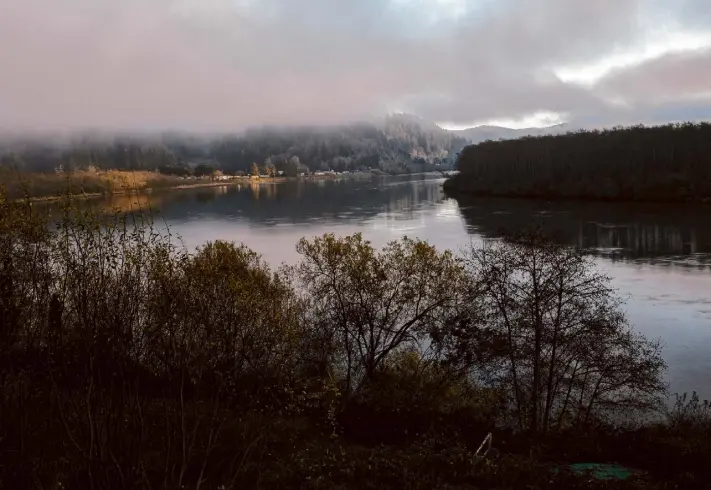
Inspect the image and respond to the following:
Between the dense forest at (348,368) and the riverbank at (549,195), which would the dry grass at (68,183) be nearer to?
the dense forest at (348,368)

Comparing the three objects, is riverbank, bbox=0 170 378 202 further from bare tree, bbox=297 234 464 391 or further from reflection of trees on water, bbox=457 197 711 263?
reflection of trees on water, bbox=457 197 711 263

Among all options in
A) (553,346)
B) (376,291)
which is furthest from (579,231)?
(553,346)

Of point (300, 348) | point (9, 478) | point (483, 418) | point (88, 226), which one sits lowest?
point (483, 418)

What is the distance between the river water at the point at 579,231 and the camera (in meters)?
24.4

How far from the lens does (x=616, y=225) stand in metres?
53.3

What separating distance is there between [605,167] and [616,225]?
1367 inches

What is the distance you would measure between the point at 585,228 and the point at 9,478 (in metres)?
52.5

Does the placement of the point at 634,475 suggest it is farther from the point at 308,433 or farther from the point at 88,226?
the point at 88,226

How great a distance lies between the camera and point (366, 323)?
2080 cm

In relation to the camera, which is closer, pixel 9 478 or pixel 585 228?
pixel 9 478

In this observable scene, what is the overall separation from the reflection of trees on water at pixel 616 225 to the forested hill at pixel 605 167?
5.82m

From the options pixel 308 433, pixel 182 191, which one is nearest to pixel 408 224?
pixel 308 433

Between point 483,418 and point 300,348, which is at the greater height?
point 300,348

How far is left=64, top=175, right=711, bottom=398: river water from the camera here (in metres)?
24.4
